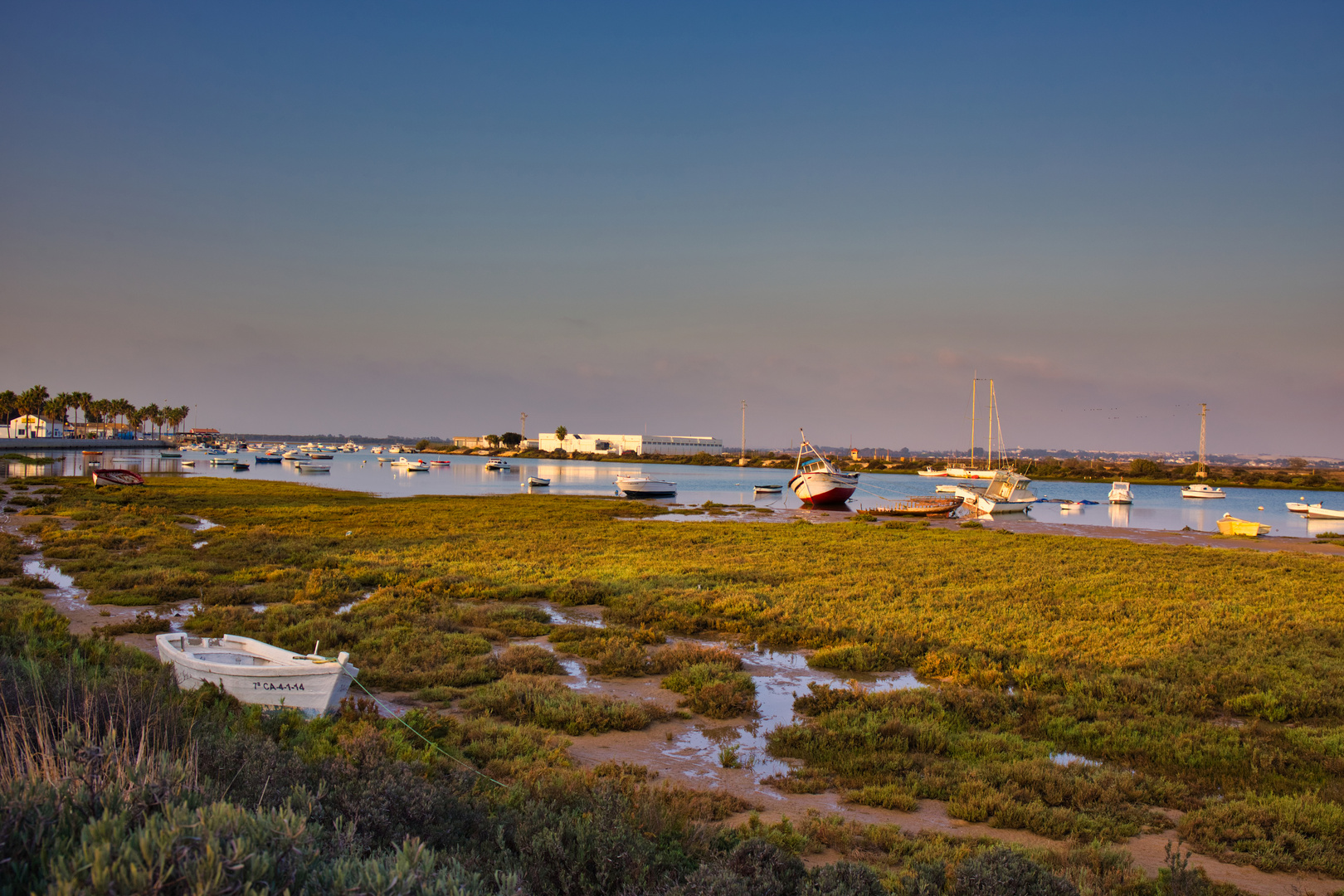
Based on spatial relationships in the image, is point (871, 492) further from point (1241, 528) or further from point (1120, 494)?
point (1241, 528)

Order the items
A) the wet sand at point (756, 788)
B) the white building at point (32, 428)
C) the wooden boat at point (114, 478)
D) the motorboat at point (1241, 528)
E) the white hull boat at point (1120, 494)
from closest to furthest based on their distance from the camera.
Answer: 1. the wet sand at point (756, 788)
2. the motorboat at point (1241, 528)
3. the wooden boat at point (114, 478)
4. the white hull boat at point (1120, 494)
5. the white building at point (32, 428)

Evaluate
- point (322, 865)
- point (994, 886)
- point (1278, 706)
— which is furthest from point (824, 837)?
point (1278, 706)

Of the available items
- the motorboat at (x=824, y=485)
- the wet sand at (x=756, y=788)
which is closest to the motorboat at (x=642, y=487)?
the motorboat at (x=824, y=485)

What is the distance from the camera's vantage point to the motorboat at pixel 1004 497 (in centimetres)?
5317

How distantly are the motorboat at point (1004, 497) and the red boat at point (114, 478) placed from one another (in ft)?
204

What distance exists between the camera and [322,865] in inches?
139

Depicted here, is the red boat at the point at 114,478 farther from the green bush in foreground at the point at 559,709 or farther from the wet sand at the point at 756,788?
the green bush in foreground at the point at 559,709

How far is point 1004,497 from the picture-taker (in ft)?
177

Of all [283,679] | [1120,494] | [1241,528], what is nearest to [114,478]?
[283,679]

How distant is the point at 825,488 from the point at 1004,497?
42.3 ft

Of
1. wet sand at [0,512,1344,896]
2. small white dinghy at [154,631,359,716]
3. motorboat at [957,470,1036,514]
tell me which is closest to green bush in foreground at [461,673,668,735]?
wet sand at [0,512,1344,896]

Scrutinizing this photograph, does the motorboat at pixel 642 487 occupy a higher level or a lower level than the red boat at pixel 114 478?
lower

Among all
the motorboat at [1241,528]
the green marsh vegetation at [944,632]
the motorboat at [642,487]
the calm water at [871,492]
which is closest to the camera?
the green marsh vegetation at [944,632]

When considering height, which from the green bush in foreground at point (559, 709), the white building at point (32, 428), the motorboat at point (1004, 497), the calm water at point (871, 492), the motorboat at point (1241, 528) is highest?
the white building at point (32, 428)
